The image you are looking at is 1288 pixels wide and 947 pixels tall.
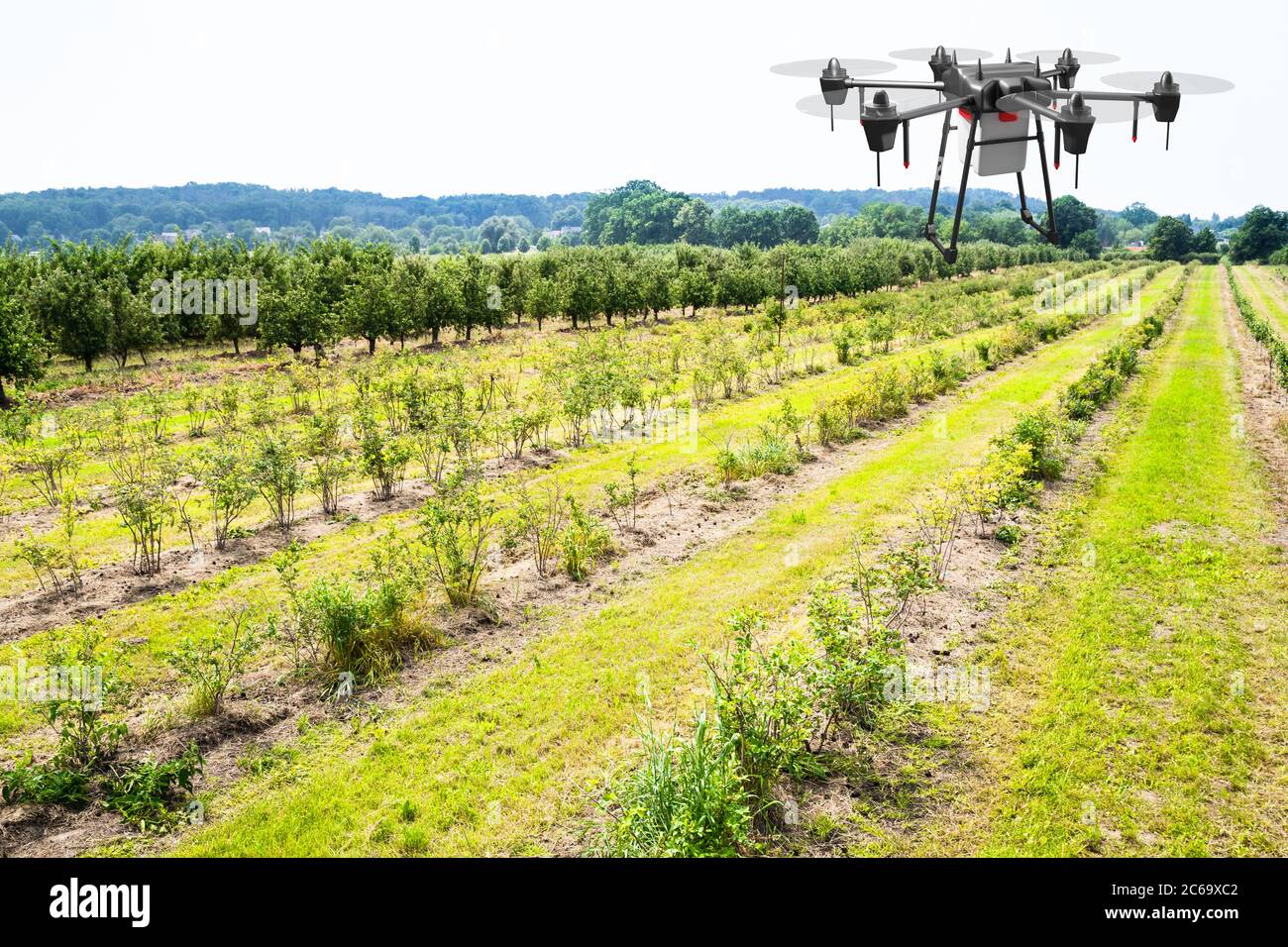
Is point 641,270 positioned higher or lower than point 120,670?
higher

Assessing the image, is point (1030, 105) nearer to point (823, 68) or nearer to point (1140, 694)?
point (823, 68)

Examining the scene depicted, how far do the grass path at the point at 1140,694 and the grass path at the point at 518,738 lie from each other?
2881 mm

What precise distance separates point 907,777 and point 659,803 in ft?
8.05

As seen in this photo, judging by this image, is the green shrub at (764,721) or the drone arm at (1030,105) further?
the green shrub at (764,721)

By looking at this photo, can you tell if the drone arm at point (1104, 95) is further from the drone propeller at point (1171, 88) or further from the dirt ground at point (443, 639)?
the dirt ground at point (443, 639)

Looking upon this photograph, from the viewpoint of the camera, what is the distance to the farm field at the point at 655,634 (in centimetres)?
593

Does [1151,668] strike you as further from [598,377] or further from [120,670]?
[598,377]

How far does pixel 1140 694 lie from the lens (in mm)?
7512

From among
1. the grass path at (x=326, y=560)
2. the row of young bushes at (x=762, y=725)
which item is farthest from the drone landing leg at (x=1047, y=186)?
the grass path at (x=326, y=560)

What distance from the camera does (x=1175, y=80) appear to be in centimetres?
329

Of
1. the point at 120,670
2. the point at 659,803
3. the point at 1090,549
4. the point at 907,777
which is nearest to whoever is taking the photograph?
the point at 659,803

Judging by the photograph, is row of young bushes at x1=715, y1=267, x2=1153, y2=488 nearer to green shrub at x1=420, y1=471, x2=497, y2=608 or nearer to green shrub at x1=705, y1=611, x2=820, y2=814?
green shrub at x1=420, y1=471, x2=497, y2=608
